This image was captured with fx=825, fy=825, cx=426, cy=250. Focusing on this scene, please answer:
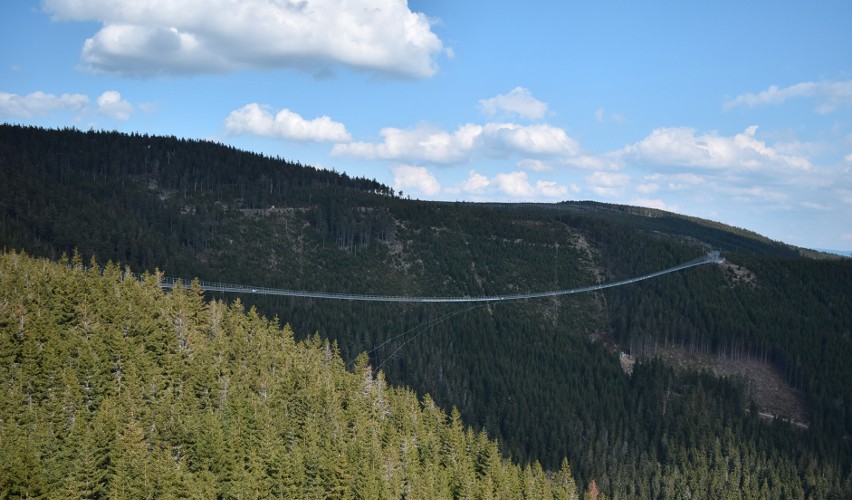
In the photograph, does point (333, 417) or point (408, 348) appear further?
point (408, 348)

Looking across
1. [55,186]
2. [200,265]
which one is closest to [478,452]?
[200,265]

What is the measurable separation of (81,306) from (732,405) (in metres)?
139

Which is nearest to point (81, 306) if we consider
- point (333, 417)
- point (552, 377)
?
point (333, 417)

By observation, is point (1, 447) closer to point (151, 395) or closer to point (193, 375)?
point (151, 395)

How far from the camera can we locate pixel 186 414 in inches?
2987

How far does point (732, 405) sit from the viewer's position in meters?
178

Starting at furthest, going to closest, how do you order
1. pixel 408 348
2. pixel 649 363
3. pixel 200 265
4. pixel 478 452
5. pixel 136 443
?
pixel 649 363 < pixel 200 265 < pixel 408 348 < pixel 478 452 < pixel 136 443

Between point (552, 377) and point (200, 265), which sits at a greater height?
point (200, 265)

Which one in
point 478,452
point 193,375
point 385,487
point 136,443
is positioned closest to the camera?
point 136,443

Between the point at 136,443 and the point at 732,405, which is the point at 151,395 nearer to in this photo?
the point at 136,443

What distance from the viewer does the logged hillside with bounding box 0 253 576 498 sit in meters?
62.7

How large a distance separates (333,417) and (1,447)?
35.0m

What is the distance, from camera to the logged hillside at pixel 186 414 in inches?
2467

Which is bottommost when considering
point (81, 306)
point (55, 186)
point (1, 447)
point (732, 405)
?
point (732, 405)
